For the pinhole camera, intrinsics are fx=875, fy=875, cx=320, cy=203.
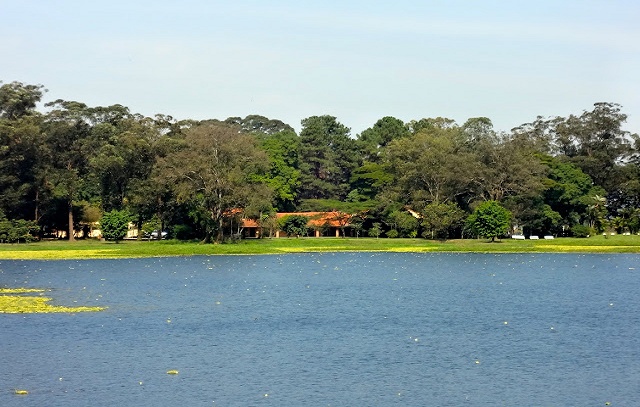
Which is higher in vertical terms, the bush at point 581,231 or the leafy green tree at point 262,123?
the leafy green tree at point 262,123

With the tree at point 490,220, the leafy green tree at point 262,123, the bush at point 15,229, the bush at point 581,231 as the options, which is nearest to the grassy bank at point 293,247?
the tree at point 490,220

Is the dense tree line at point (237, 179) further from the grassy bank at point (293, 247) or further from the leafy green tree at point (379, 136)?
the leafy green tree at point (379, 136)

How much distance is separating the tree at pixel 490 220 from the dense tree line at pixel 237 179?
1.15m

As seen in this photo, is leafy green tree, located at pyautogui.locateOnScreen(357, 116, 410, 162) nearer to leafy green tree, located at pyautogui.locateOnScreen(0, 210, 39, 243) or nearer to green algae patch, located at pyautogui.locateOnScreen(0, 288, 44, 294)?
leafy green tree, located at pyautogui.locateOnScreen(0, 210, 39, 243)

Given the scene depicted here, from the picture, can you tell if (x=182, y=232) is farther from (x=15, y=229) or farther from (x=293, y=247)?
(x=15, y=229)

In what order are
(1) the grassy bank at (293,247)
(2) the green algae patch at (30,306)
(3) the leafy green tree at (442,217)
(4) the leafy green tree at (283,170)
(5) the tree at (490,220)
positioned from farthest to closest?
(4) the leafy green tree at (283,170) < (3) the leafy green tree at (442,217) < (5) the tree at (490,220) < (1) the grassy bank at (293,247) < (2) the green algae patch at (30,306)

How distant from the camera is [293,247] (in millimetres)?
101812

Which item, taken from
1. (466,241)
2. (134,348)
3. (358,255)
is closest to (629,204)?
(466,241)

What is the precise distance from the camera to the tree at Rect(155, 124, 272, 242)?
97750 millimetres

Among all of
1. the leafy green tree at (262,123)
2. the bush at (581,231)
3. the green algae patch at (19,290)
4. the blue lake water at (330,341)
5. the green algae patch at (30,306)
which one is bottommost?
the blue lake water at (330,341)

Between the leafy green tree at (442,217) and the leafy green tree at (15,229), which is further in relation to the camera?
the leafy green tree at (442,217)

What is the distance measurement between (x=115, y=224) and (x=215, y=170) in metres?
17.2

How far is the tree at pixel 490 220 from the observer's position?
101 m

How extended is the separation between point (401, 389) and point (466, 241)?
8164cm
